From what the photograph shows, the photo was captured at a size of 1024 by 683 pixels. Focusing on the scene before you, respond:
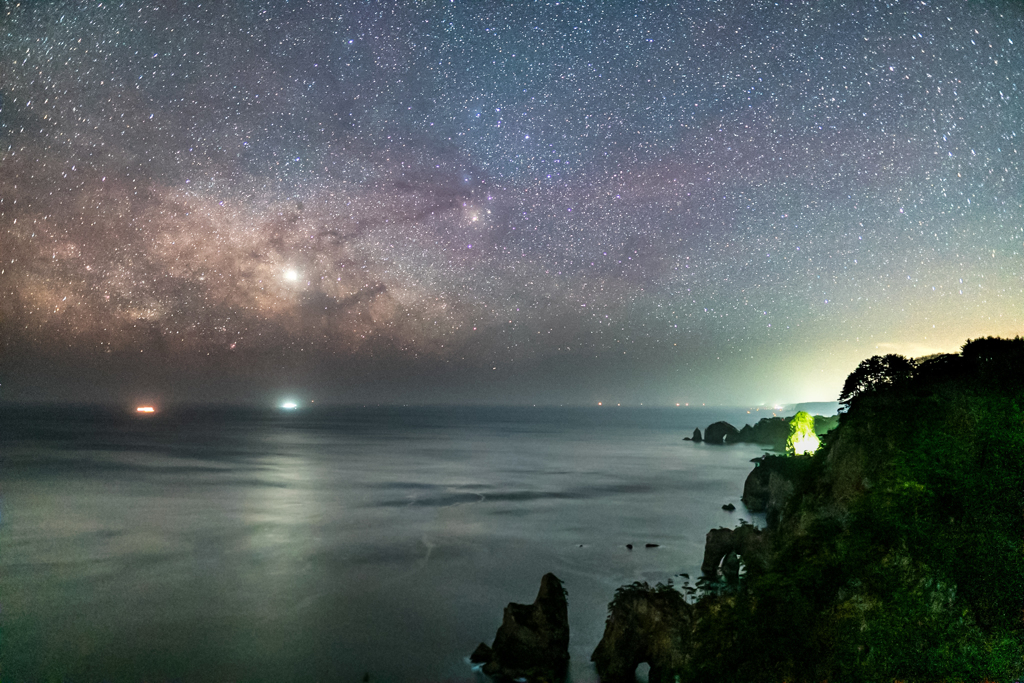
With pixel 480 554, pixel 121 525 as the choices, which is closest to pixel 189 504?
pixel 121 525

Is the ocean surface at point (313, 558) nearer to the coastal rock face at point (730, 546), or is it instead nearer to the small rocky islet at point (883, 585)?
the coastal rock face at point (730, 546)

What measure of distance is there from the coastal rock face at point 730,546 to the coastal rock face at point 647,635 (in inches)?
399

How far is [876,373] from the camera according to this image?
28.1 metres

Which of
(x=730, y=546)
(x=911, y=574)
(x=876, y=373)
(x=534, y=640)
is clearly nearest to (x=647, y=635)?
(x=534, y=640)

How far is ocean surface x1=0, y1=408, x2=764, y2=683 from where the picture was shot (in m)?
24.0

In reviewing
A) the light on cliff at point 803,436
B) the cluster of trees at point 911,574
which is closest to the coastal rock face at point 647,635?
the cluster of trees at point 911,574

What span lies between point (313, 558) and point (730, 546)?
27.2 m

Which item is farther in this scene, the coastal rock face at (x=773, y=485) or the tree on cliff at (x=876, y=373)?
the coastal rock face at (x=773, y=485)

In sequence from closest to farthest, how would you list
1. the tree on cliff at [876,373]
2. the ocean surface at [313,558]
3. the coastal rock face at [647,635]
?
the coastal rock face at [647,635] < the ocean surface at [313,558] < the tree on cliff at [876,373]

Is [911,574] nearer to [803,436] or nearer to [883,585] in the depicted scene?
[883,585]

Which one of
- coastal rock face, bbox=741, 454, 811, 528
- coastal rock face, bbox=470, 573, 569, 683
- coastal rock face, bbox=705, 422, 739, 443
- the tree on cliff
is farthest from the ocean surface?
coastal rock face, bbox=705, 422, 739, 443

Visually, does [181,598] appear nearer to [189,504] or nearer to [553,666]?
[553,666]

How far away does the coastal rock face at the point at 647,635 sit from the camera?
1859 cm

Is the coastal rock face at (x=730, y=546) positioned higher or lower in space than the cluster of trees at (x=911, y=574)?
lower
